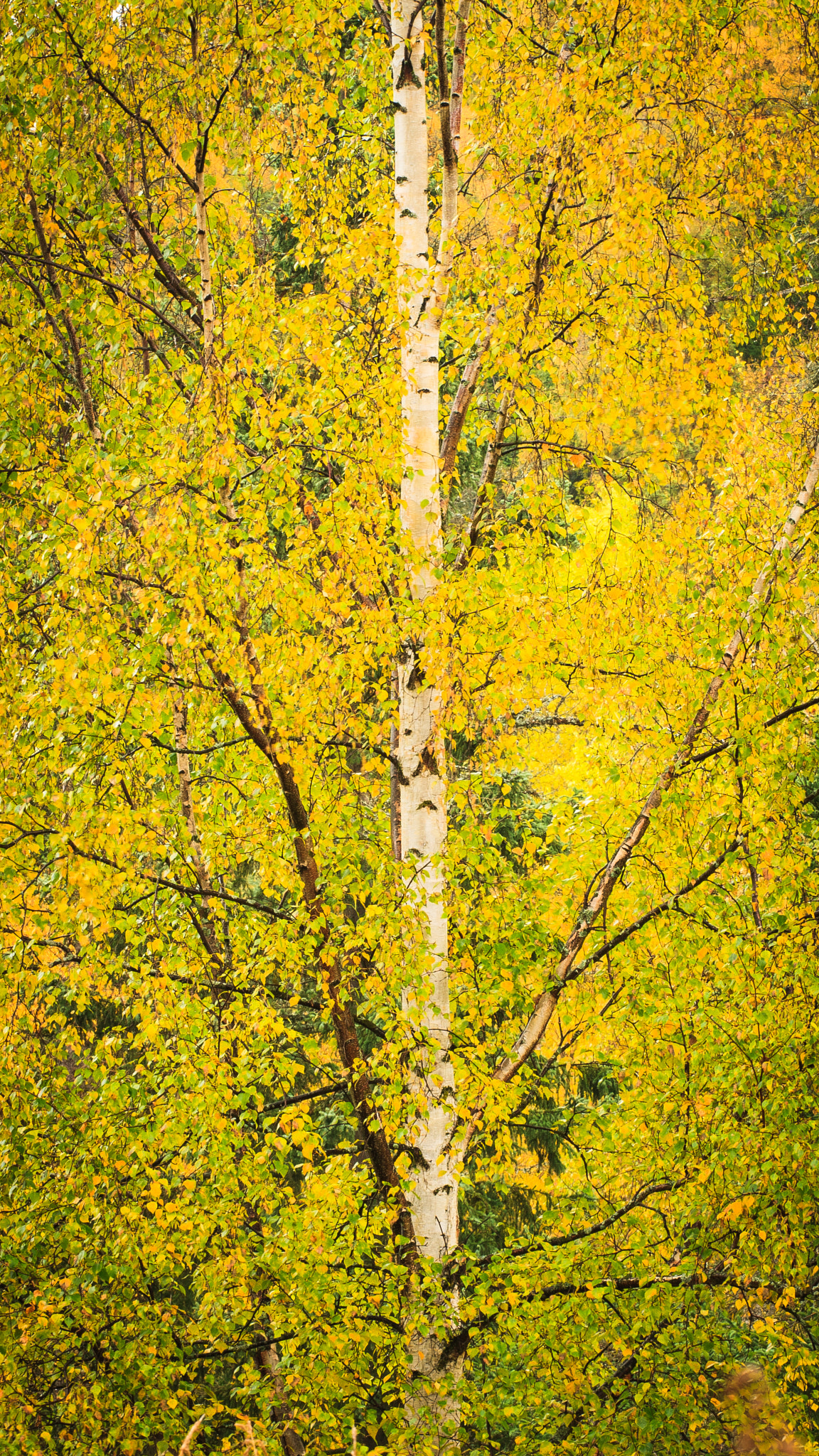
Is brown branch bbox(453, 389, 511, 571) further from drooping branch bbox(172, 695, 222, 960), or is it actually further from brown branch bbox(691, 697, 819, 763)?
drooping branch bbox(172, 695, 222, 960)

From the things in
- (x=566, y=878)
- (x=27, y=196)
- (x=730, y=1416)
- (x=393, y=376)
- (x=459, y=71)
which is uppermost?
(x=459, y=71)

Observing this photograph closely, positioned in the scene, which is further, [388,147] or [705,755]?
[388,147]

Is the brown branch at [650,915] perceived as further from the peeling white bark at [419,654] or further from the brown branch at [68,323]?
the brown branch at [68,323]

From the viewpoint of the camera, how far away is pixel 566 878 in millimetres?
4754

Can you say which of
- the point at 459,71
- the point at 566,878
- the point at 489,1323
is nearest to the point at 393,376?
the point at 459,71

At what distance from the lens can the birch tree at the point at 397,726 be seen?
3.67 metres

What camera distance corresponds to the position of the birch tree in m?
3.67

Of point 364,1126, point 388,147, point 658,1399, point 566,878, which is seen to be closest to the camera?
point 364,1126

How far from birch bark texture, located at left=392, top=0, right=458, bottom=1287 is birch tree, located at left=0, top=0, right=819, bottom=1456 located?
0.02 m

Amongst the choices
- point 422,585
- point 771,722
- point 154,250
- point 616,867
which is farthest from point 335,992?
point 154,250

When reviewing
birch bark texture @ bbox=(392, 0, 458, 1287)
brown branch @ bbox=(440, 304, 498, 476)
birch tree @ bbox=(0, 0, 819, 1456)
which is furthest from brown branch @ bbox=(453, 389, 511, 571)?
birch bark texture @ bbox=(392, 0, 458, 1287)

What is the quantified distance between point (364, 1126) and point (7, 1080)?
1.64m

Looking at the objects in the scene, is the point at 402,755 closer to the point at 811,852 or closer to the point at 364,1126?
the point at 364,1126

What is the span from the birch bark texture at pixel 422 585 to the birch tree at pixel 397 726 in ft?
0.07
